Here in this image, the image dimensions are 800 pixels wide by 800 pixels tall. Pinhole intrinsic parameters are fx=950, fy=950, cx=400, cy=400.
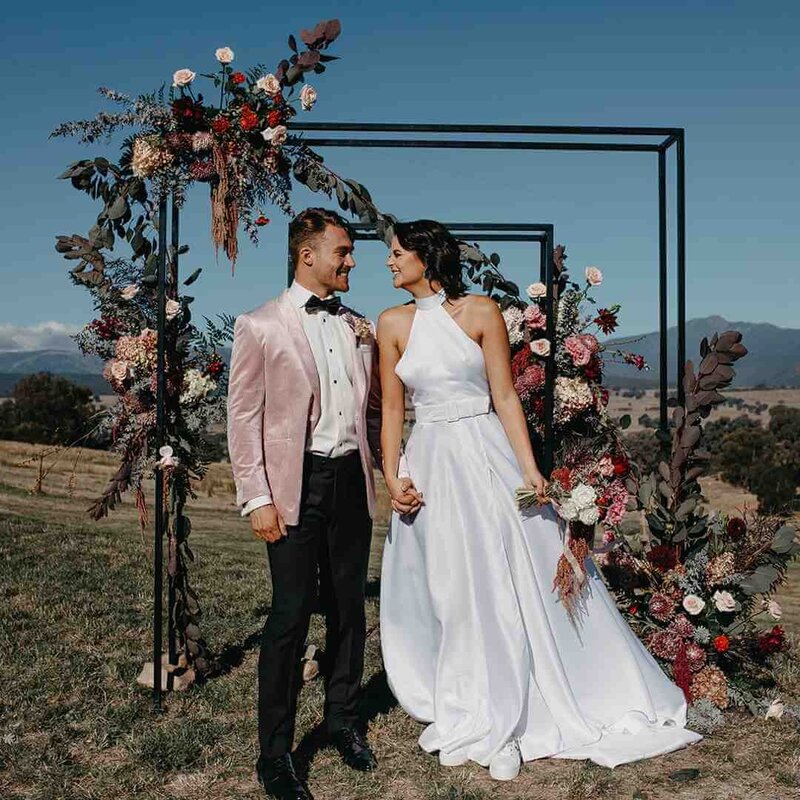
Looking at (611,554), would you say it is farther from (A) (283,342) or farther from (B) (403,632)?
(A) (283,342)

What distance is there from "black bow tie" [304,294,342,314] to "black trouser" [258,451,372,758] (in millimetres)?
696

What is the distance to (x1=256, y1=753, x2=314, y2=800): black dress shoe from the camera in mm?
→ 4211

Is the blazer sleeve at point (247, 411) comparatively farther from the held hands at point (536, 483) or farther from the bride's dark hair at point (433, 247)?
the held hands at point (536, 483)

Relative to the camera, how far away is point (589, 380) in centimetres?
617

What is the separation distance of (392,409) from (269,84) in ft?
6.34

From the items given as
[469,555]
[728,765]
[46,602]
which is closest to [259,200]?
[469,555]

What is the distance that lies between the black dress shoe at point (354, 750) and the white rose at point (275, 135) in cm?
312

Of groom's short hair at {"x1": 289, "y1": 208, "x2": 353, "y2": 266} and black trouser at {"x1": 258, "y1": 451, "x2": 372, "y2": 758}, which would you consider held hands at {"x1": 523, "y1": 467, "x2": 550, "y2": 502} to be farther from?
groom's short hair at {"x1": 289, "y1": 208, "x2": 353, "y2": 266}

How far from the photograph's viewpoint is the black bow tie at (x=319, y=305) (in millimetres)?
4520

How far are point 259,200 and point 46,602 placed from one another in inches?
171

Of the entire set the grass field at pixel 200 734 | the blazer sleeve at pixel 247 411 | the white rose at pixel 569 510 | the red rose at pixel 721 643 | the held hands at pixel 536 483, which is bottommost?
the grass field at pixel 200 734

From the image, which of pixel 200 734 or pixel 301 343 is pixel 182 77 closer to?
pixel 301 343

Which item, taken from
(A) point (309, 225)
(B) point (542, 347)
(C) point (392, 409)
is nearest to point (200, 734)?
(C) point (392, 409)

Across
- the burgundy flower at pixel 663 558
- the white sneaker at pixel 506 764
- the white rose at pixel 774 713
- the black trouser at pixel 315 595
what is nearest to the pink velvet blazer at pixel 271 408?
the black trouser at pixel 315 595
